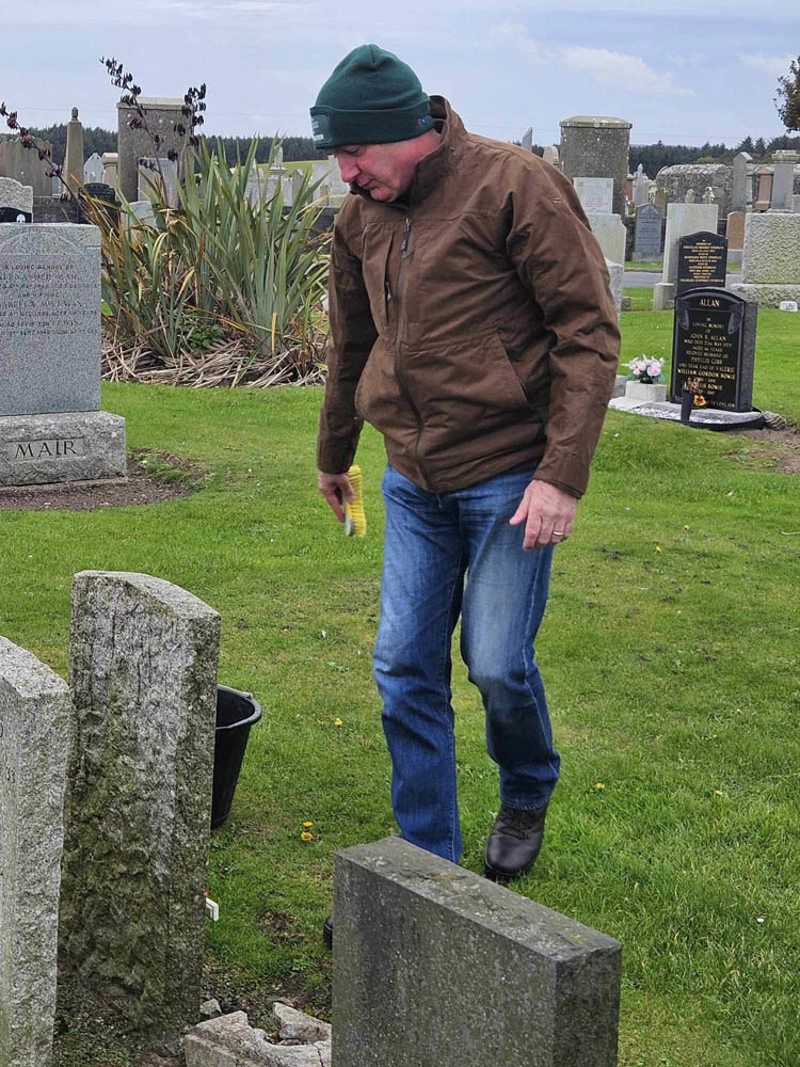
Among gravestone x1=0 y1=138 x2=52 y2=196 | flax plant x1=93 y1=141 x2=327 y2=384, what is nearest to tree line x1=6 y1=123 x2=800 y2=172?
gravestone x1=0 y1=138 x2=52 y2=196

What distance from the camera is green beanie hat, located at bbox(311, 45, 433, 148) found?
3248 mm

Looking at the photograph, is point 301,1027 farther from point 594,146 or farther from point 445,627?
point 594,146

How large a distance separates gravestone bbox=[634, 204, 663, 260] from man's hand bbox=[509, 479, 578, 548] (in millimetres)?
30970

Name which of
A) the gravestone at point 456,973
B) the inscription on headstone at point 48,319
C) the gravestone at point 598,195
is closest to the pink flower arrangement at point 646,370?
the inscription on headstone at point 48,319

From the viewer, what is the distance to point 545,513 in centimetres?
322

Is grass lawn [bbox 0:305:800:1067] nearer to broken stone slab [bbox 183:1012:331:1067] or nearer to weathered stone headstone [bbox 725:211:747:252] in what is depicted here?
broken stone slab [bbox 183:1012:331:1067]

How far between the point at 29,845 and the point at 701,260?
1763 cm

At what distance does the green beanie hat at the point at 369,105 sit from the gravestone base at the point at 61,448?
6.16 m

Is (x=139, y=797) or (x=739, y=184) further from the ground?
(x=739, y=184)

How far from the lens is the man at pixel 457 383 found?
325 cm

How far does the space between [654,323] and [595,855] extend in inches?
634

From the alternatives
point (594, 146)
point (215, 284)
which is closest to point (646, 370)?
point (215, 284)

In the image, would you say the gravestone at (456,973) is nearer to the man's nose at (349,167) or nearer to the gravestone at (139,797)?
the gravestone at (139,797)

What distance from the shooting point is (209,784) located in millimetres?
3037
